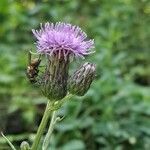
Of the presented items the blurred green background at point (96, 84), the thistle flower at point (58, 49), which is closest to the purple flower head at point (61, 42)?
the thistle flower at point (58, 49)

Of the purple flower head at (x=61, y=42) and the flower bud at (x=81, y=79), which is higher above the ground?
the purple flower head at (x=61, y=42)

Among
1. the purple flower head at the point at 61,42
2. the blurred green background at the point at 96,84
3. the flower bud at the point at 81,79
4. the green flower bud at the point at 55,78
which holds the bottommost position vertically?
the blurred green background at the point at 96,84

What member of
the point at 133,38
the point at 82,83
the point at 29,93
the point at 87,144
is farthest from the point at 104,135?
the point at 133,38

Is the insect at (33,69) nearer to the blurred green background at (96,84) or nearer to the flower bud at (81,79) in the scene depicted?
the flower bud at (81,79)

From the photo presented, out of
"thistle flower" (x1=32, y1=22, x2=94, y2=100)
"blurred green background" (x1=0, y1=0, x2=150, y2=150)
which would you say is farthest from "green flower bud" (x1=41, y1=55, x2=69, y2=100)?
"blurred green background" (x1=0, y1=0, x2=150, y2=150)

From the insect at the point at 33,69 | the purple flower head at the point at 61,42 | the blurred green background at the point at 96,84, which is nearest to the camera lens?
the purple flower head at the point at 61,42

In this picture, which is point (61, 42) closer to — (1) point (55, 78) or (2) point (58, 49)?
(2) point (58, 49)

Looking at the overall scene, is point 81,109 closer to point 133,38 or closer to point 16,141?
point 16,141
